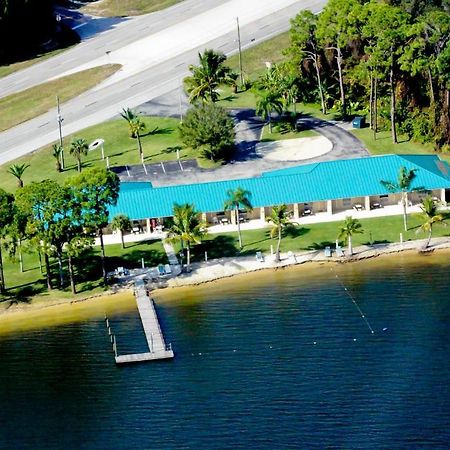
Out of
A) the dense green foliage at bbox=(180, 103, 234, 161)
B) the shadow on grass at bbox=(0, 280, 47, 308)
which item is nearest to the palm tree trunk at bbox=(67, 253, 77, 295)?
the shadow on grass at bbox=(0, 280, 47, 308)

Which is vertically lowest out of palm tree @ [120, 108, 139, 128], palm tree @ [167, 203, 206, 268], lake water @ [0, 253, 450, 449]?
lake water @ [0, 253, 450, 449]

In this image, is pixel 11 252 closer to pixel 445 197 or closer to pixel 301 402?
pixel 301 402

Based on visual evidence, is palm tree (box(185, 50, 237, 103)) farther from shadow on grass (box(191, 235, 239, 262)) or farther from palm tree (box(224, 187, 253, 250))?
shadow on grass (box(191, 235, 239, 262))

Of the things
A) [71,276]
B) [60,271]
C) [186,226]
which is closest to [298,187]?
[186,226]

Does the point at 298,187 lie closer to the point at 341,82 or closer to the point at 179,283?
the point at 179,283

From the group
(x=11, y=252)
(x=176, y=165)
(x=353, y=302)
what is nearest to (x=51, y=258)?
(x=11, y=252)
